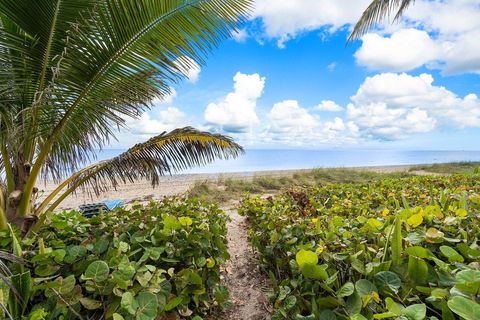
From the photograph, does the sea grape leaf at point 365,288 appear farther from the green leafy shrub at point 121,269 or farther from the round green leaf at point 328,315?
the green leafy shrub at point 121,269

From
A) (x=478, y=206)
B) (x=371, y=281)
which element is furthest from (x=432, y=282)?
(x=478, y=206)

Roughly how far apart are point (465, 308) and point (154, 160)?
307cm

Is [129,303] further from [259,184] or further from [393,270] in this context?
[259,184]

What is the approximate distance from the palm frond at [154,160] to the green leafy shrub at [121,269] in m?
0.66

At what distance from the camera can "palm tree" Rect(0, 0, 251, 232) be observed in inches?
98.3

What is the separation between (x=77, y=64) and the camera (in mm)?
2557

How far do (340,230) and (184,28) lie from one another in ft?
7.27

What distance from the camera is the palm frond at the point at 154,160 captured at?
3332 millimetres

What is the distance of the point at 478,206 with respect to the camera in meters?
1.97

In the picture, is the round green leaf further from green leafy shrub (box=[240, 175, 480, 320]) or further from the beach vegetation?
the beach vegetation

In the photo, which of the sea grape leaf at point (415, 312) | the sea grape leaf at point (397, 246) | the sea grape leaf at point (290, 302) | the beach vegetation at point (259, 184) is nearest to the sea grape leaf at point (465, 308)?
the sea grape leaf at point (415, 312)

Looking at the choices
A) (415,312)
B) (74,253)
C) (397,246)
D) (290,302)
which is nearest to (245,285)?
(290,302)

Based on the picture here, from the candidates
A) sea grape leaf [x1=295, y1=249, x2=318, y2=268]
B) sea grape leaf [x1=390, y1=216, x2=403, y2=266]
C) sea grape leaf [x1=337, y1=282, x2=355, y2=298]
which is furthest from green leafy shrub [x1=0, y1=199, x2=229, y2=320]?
sea grape leaf [x1=390, y1=216, x2=403, y2=266]

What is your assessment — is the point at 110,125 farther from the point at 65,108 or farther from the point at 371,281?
the point at 371,281
